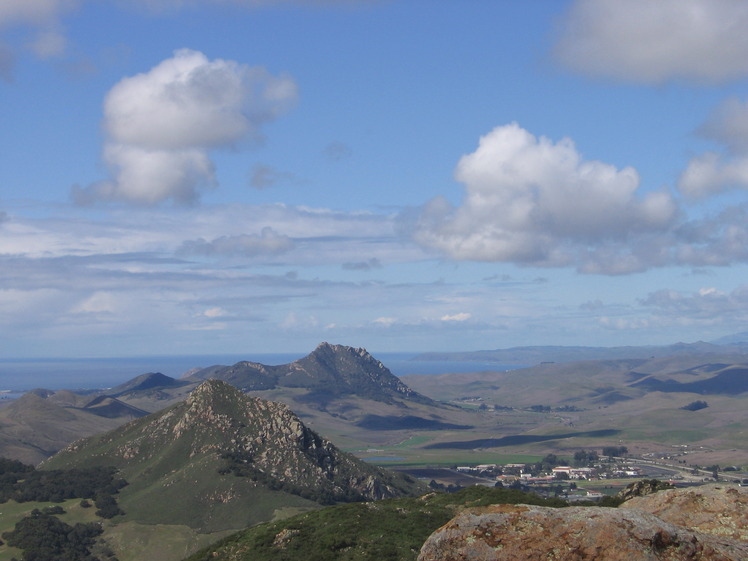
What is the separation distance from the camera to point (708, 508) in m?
54.9

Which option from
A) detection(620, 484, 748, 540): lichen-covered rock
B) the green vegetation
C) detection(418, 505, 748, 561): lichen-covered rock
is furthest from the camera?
the green vegetation

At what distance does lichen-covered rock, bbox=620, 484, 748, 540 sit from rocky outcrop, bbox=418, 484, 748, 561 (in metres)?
7.82

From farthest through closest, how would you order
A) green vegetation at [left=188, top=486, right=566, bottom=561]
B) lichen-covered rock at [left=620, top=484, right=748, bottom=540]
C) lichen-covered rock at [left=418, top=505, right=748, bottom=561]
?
green vegetation at [left=188, top=486, right=566, bottom=561] < lichen-covered rock at [left=620, top=484, right=748, bottom=540] < lichen-covered rock at [left=418, top=505, right=748, bottom=561]

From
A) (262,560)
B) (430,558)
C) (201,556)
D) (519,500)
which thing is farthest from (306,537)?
(430,558)

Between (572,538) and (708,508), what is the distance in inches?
701

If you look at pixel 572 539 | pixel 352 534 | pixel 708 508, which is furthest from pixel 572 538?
pixel 352 534

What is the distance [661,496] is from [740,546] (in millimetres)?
15683

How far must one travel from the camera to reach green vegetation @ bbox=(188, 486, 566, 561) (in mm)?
108312

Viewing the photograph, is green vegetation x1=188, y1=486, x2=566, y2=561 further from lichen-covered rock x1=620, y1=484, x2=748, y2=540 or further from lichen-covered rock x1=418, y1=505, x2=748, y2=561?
lichen-covered rock x1=418, y1=505, x2=748, y2=561

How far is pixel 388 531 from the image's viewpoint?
118000 millimetres

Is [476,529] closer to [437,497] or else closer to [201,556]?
[201,556]

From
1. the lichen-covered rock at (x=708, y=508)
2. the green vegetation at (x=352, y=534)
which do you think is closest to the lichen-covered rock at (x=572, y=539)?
the lichen-covered rock at (x=708, y=508)

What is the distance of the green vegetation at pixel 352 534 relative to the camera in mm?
108312

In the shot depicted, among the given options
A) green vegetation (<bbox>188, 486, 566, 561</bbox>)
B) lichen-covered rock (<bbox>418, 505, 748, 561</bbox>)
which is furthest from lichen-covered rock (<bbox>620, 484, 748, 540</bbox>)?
green vegetation (<bbox>188, 486, 566, 561</bbox>)
